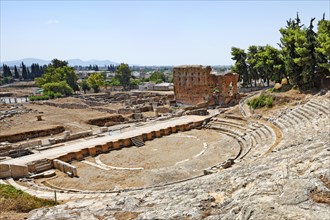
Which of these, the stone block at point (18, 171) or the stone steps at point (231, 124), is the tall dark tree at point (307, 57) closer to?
the stone steps at point (231, 124)

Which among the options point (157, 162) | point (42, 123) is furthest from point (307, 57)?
point (42, 123)

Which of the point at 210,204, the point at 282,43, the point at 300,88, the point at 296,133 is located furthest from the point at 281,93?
the point at 210,204

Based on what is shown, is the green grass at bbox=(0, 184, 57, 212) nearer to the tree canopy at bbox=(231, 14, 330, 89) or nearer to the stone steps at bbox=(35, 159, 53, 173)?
the stone steps at bbox=(35, 159, 53, 173)

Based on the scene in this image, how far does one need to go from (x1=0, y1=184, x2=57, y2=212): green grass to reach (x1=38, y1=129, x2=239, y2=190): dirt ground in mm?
5344

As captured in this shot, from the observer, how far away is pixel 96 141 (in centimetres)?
2741

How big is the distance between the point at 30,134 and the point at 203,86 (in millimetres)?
30306

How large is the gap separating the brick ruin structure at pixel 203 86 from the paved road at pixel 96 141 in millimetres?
13226

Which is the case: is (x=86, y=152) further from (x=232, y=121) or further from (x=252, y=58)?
(x=252, y=58)

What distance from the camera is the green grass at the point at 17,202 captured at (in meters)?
11.5

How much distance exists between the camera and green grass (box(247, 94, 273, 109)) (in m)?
32.3

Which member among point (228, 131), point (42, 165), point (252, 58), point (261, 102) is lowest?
point (228, 131)

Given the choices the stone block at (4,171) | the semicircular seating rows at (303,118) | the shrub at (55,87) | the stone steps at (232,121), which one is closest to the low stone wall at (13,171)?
the stone block at (4,171)

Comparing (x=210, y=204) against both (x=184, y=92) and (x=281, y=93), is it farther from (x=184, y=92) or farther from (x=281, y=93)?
(x=184, y=92)

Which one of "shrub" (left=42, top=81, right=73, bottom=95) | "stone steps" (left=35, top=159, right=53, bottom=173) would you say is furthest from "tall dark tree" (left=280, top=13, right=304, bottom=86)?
"shrub" (left=42, top=81, right=73, bottom=95)
